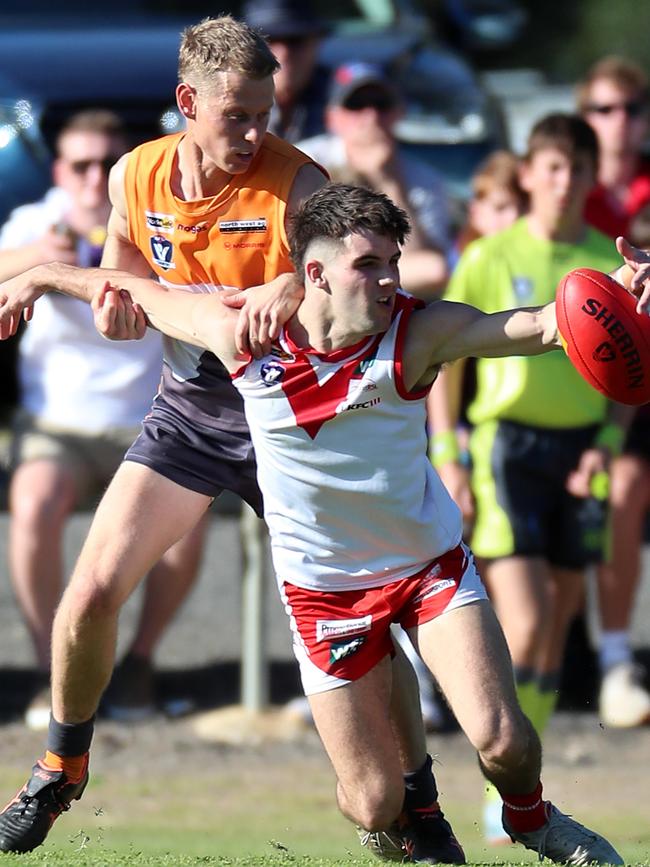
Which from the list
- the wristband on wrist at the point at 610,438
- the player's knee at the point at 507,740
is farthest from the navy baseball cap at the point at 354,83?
the player's knee at the point at 507,740

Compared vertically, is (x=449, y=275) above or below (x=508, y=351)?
below

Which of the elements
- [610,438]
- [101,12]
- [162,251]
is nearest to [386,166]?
[610,438]

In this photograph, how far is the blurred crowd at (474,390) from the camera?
24.1 feet

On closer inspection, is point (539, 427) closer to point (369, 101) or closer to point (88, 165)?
point (369, 101)

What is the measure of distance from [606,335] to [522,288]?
269cm

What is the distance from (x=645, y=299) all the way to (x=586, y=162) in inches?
107

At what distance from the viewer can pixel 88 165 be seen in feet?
26.7

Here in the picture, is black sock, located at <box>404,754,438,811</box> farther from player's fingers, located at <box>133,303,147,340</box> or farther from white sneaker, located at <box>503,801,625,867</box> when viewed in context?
player's fingers, located at <box>133,303,147,340</box>

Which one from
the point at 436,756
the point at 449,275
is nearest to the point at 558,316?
the point at 449,275

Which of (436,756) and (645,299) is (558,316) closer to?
(645,299)

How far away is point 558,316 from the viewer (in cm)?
477

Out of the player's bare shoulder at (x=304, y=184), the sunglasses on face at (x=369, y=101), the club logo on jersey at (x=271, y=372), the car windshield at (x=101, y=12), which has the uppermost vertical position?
the player's bare shoulder at (x=304, y=184)

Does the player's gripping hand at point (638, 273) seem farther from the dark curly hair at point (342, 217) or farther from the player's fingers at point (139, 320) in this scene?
the player's fingers at point (139, 320)

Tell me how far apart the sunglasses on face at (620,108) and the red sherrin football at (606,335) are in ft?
13.6
